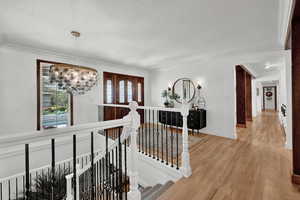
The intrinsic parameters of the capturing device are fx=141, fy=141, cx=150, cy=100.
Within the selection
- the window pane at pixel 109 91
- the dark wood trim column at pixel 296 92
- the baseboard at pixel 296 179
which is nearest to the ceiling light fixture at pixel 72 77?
the dark wood trim column at pixel 296 92

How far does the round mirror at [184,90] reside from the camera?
5098 millimetres

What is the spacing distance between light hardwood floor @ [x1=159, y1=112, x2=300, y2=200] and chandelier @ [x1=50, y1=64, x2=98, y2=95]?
1.82m

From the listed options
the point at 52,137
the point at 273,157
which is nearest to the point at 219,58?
the point at 273,157

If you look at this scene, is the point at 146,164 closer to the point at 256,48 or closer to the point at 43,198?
the point at 43,198

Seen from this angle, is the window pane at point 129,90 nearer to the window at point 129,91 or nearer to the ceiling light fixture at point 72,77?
the window at point 129,91

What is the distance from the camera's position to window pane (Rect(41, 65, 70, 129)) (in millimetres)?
3773

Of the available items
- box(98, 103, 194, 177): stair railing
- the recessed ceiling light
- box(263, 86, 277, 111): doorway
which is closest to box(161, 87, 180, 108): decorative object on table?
box(98, 103, 194, 177): stair railing

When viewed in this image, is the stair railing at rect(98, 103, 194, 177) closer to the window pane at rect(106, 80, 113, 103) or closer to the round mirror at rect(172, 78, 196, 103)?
the window pane at rect(106, 80, 113, 103)

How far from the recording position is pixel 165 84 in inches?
237

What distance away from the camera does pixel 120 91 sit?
5492 millimetres

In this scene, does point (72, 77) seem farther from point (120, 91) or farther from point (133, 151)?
point (120, 91)

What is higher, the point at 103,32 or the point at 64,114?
the point at 103,32

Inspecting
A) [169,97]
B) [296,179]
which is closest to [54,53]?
[169,97]

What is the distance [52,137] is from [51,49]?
12.0 ft
